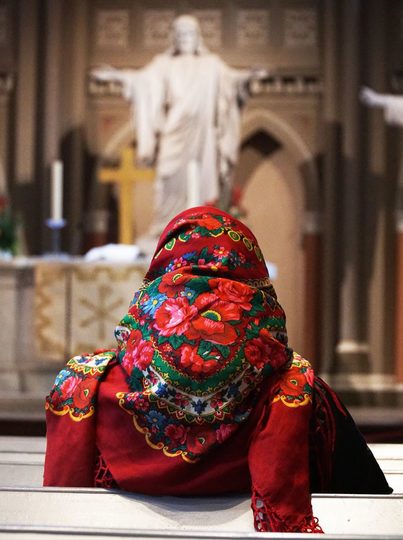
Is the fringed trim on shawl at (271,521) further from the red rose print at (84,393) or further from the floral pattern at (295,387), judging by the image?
the red rose print at (84,393)

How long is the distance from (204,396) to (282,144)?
674cm

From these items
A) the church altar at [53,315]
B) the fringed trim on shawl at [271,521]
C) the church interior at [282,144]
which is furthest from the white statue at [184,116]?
the fringed trim on shawl at [271,521]

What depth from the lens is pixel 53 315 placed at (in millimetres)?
6008

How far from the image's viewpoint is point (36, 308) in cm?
603

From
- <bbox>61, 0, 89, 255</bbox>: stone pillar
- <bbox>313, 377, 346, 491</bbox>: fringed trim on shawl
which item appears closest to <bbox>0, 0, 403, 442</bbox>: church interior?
<bbox>61, 0, 89, 255</bbox>: stone pillar

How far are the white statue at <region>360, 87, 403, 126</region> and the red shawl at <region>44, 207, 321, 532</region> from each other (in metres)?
6.03

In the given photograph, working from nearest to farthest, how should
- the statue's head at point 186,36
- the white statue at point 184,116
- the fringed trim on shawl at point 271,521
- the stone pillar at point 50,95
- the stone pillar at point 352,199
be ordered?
the fringed trim on shawl at point 271,521 → the statue's head at point 186,36 → the white statue at point 184,116 → the stone pillar at point 352,199 → the stone pillar at point 50,95

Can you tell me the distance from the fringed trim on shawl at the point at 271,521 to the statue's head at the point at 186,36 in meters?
6.16

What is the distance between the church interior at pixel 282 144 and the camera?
808 centimetres

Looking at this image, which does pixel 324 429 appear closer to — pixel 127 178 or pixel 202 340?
pixel 202 340

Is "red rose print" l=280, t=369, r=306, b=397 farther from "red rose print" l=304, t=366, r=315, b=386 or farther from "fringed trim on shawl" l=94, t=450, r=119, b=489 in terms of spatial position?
"fringed trim on shawl" l=94, t=450, r=119, b=489

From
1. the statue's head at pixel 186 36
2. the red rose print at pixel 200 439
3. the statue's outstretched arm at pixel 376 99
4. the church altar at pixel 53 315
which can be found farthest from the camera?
the statue's outstretched arm at pixel 376 99

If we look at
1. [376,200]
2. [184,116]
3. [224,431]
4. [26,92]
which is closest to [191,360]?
[224,431]

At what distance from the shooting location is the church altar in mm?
5992
